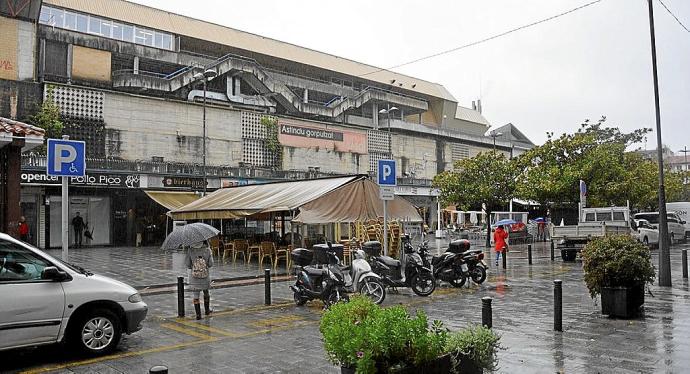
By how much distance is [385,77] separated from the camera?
5612 centimetres

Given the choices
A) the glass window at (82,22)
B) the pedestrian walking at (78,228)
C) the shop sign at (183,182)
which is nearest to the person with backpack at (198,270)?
the pedestrian walking at (78,228)

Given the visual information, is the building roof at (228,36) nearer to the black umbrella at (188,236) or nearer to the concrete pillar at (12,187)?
the concrete pillar at (12,187)

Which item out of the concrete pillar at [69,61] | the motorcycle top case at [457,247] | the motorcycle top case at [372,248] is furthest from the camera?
the concrete pillar at [69,61]

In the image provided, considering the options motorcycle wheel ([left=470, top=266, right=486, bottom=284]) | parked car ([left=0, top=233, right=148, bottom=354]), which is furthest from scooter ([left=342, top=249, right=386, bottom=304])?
parked car ([left=0, top=233, right=148, bottom=354])

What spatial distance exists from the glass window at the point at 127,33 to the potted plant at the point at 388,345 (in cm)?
3800

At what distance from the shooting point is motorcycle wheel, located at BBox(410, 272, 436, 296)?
472 inches

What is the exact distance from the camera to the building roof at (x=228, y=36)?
37.7m

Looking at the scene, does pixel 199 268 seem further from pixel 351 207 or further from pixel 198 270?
pixel 351 207

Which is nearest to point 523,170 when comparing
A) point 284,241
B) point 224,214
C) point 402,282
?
point 284,241

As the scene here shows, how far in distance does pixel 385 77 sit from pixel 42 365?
170 feet

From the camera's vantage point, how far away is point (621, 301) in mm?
8688

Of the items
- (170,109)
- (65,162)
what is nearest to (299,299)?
(65,162)

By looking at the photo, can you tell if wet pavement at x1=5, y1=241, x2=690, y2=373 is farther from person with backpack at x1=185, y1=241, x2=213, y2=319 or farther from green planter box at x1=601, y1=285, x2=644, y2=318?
person with backpack at x1=185, y1=241, x2=213, y2=319

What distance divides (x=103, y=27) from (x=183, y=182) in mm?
13551
